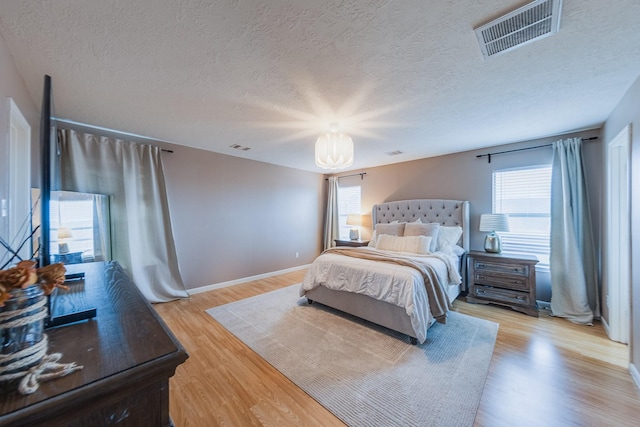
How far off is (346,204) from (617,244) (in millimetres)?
4172

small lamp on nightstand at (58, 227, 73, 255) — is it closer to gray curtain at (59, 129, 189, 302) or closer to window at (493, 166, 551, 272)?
gray curtain at (59, 129, 189, 302)

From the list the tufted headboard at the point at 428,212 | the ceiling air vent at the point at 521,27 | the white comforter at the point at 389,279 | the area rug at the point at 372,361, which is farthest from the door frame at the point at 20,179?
the tufted headboard at the point at 428,212

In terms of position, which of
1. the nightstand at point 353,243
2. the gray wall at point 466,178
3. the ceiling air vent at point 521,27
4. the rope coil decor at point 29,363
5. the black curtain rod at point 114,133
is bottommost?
the nightstand at point 353,243

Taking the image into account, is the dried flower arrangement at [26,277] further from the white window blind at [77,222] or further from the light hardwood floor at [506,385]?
the white window blind at [77,222]

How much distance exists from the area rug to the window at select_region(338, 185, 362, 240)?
9.19 feet

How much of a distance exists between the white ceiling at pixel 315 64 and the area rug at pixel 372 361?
2.38 metres

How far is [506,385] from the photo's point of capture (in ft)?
6.10

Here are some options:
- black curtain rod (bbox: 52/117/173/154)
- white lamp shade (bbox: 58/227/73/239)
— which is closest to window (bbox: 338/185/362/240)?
black curtain rod (bbox: 52/117/173/154)

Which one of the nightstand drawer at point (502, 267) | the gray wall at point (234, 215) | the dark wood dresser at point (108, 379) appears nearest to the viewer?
the dark wood dresser at point (108, 379)

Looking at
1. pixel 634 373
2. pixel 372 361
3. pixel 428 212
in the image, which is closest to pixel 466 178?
pixel 428 212

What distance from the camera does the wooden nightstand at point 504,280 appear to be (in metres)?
3.08

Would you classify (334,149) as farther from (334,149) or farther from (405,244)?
(405,244)

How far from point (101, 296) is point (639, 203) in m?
3.67

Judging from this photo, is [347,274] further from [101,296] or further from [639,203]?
[639,203]
